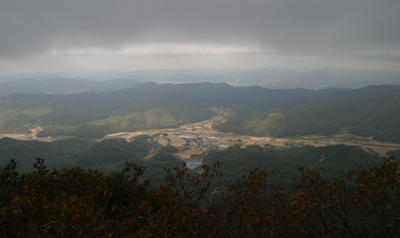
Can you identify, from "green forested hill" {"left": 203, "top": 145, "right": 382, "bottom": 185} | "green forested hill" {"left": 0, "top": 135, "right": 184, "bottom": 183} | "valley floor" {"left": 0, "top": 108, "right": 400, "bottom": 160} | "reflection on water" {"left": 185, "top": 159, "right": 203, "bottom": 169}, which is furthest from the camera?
"valley floor" {"left": 0, "top": 108, "right": 400, "bottom": 160}

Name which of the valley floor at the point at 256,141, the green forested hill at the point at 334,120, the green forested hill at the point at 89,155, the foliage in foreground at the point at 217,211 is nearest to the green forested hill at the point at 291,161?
the valley floor at the point at 256,141

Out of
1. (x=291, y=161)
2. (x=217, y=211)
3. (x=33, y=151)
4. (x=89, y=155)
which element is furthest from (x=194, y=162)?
(x=217, y=211)

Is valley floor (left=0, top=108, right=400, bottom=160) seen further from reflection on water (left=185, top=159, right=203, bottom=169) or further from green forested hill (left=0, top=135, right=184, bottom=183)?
green forested hill (left=0, top=135, right=184, bottom=183)

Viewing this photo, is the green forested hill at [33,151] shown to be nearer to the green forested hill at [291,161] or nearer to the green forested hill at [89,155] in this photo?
the green forested hill at [89,155]

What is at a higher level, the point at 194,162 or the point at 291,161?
the point at 291,161

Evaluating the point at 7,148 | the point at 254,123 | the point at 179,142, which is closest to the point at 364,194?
the point at 179,142

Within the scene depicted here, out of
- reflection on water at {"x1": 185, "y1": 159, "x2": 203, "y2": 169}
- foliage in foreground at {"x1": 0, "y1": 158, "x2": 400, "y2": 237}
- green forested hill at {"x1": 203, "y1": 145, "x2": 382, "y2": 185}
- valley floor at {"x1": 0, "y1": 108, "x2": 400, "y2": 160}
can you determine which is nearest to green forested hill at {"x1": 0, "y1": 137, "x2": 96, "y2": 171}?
valley floor at {"x1": 0, "y1": 108, "x2": 400, "y2": 160}

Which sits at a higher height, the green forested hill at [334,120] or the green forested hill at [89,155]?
the green forested hill at [334,120]

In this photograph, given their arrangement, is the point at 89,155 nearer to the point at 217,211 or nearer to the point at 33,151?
the point at 33,151

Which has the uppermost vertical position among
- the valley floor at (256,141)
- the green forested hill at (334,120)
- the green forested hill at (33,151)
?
the green forested hill at (334,120)

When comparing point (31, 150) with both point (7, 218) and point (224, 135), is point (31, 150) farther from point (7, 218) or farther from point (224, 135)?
point (7, 218)
